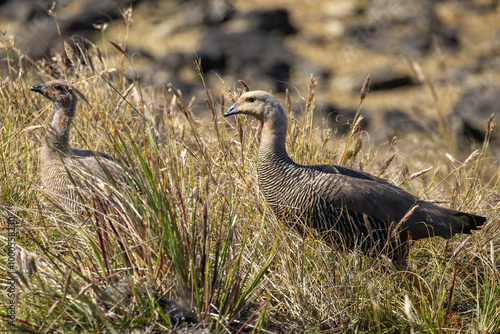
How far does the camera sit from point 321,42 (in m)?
18.6

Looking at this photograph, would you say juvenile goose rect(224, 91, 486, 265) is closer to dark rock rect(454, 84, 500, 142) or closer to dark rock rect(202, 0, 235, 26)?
dark rock rect(454, 84, 500, 142)

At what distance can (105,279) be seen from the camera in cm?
256

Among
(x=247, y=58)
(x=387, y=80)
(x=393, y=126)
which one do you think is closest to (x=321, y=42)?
(x=387, y=80)

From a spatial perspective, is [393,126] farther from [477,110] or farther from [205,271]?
[205,271]

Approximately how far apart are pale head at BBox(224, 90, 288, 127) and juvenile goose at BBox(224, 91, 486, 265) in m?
0.18

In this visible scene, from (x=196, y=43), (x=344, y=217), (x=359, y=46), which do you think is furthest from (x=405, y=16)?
(x=344, y=217)

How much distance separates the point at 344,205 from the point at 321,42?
617 inches

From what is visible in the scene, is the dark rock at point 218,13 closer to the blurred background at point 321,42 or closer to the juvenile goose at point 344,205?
the blurred background at point 321,42

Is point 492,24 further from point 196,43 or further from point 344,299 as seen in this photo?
point 344,299

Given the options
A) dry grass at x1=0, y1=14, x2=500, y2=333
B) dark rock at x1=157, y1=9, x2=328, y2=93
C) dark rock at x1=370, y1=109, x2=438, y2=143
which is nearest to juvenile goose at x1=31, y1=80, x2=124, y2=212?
dry grass at x1=0, y1=14, x2=500, y2=333

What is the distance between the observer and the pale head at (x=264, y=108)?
3.88m

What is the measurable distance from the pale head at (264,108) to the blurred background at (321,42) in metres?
10.4

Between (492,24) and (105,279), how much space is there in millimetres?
19194

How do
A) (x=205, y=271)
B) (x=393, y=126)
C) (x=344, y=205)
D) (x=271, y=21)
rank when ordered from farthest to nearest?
(x=271, y=21) → (x=393, y=126) → (x=344, y=205) → (x=205, y=271)
